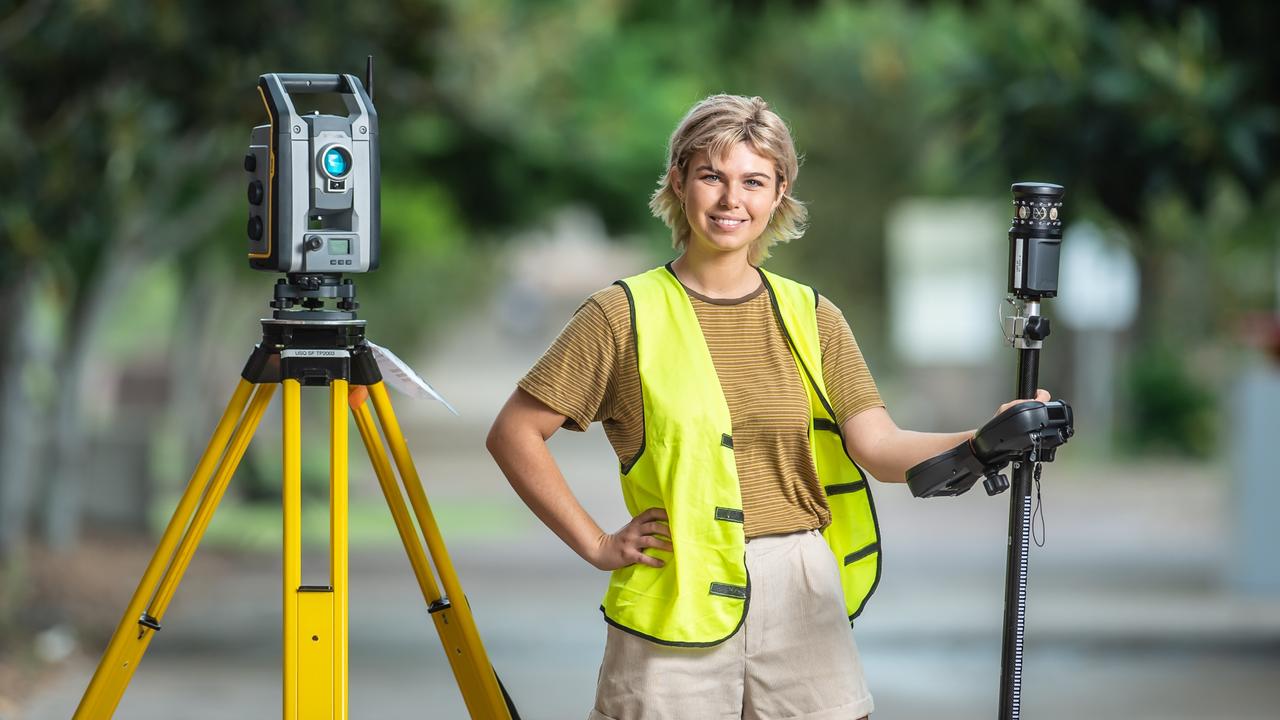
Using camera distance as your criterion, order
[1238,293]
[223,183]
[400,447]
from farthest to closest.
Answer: [1238,293] → [223,183] → [400,447]

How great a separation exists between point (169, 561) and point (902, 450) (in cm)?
145

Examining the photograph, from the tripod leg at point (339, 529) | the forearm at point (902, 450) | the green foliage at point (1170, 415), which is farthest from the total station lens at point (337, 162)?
the green foliage at point (1170, 415)

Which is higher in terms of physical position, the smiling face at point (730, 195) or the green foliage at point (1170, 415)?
the green foliage at point (1170, 415)

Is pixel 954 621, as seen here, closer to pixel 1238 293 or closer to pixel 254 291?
pixel 254 291

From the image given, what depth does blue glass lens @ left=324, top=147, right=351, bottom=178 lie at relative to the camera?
11.9 ft

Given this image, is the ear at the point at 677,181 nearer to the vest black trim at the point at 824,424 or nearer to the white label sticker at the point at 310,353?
the vest black trim at the point at 824,424

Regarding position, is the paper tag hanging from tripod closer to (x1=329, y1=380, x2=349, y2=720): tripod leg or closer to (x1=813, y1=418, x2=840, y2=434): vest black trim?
(x1=329, y1=380, x2=349, y2=720): tripod leg

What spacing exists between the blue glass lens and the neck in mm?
670

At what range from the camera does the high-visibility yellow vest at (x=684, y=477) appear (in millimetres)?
3305

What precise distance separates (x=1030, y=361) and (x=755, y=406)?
484 mm

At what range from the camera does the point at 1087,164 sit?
809 cm

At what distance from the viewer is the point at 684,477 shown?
10.8 ft

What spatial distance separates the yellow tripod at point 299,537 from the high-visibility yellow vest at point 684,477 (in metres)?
0.46

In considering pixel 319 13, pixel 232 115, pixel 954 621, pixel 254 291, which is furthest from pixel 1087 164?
pixel 254 291
